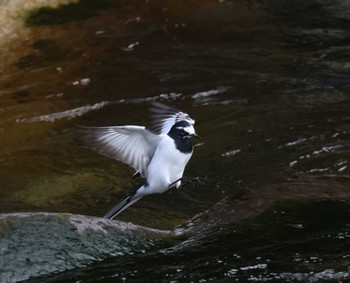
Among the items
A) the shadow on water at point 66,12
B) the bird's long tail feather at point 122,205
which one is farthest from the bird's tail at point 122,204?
the shadow on water at point 66,12

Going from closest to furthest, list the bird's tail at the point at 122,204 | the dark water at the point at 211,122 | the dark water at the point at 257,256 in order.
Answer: the dark water at the point at 257,256, the dark water at the point at 211,122, the bird's tail at the point at 122,204

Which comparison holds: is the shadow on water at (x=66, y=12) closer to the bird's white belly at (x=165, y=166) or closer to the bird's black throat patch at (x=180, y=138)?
the bird's white belly at (x=165, y=166)

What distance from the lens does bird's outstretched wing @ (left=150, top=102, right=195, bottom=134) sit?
584 centimetres

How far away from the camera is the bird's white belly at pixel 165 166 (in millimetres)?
5824

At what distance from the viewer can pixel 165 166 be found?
594 centimetres

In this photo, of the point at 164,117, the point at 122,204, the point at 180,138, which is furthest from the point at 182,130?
the point at 122,204

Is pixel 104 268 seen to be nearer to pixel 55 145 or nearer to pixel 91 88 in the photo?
pixel 55 145

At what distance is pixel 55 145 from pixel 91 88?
5.69ft

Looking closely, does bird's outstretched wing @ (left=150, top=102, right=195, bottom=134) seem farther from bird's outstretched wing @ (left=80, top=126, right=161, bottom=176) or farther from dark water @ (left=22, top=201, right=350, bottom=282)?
dark water @ (left=22, top=201, right=350, bottom=282)

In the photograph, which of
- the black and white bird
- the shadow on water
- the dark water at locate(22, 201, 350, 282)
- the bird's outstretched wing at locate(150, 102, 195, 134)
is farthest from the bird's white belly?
the shadow on water

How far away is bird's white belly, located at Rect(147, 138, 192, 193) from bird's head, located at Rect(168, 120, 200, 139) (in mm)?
71

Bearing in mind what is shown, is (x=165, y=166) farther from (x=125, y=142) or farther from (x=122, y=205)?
(x=122, y=205)

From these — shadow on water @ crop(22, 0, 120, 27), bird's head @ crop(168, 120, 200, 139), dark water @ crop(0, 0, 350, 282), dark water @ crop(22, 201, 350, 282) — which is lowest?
dark water @ crop(0, 0, 350, 282)

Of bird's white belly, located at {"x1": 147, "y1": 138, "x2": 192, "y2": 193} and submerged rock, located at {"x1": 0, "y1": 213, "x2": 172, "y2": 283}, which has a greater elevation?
submerged rock, located at {"x1": 0, "y1": 213, "x2": 172, "y2": 283}
